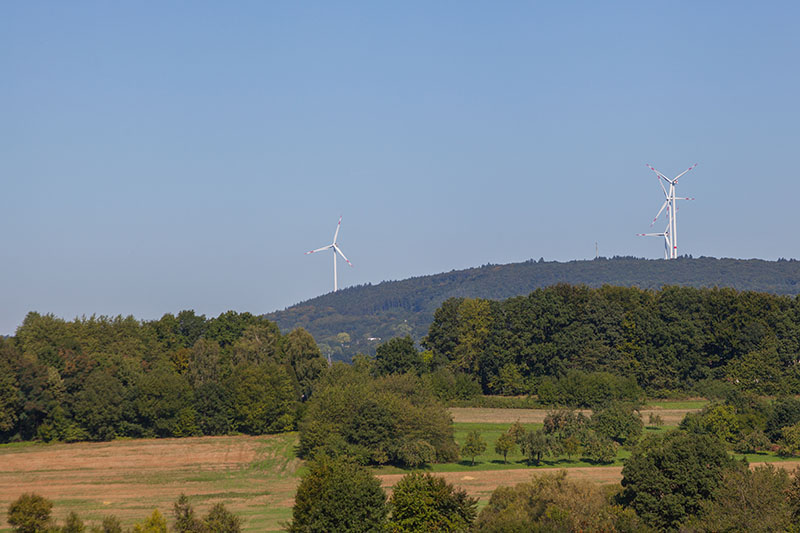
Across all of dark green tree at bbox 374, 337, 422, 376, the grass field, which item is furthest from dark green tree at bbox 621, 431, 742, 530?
dark green tree at bbox 374, 337, 422, 376

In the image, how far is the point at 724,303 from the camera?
121438 millimetres

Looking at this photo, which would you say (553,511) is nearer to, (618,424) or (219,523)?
(219,523)

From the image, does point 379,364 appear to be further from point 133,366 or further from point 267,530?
point 267,530

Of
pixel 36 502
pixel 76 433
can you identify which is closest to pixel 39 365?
pixel 76 433

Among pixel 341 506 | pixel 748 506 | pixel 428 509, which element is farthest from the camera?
pixel 428 509

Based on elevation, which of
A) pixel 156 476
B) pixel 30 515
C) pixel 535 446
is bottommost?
pixel 535 446

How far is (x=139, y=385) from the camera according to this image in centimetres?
10094

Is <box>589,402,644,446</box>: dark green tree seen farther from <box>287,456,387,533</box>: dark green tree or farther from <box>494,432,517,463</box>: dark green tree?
<box>287,456,387,533</box>: dark green tree

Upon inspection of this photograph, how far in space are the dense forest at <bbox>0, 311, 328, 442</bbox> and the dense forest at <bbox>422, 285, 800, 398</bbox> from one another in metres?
24.8

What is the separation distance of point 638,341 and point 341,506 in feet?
264

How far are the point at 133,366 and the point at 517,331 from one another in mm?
48677

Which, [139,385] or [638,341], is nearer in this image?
[139,385]

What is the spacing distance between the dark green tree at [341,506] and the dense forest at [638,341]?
208ft

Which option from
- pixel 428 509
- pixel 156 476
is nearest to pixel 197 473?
pixel 156 476
